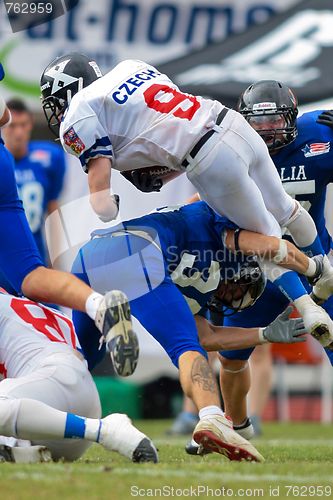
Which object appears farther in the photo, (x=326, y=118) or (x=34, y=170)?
(x=34, y=170)

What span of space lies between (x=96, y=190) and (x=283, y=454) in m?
1.55

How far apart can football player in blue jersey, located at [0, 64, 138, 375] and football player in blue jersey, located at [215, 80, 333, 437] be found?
1.52 meters

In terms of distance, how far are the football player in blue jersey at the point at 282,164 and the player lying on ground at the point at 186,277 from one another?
18.3 inches

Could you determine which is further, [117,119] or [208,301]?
[208,301]

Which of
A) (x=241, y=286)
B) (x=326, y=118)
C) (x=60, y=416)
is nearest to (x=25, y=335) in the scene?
(x=60, y=416)

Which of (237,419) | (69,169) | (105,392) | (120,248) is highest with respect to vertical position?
(120,248)

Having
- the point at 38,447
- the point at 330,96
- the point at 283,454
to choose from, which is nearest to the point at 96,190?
the point at 38,447

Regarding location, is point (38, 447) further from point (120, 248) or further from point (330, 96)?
point (330, 96)

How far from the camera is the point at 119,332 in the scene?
4.07 m

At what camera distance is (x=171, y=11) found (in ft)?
36.6

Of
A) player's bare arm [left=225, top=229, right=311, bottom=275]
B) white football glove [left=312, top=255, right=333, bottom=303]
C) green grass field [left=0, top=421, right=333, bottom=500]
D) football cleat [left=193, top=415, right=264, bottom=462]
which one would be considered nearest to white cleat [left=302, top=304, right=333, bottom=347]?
player's bare arm [left=225, top=229, right=311, bottom=275]

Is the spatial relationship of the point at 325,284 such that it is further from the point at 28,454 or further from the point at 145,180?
the point at 28,454

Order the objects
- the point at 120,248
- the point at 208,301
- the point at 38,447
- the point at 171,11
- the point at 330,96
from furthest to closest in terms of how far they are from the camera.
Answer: the point at 171,11
the point at 330,96
the point at 208,301
the point at 120,248
the point at 38,447

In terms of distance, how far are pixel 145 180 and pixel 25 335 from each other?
1.25 metres
